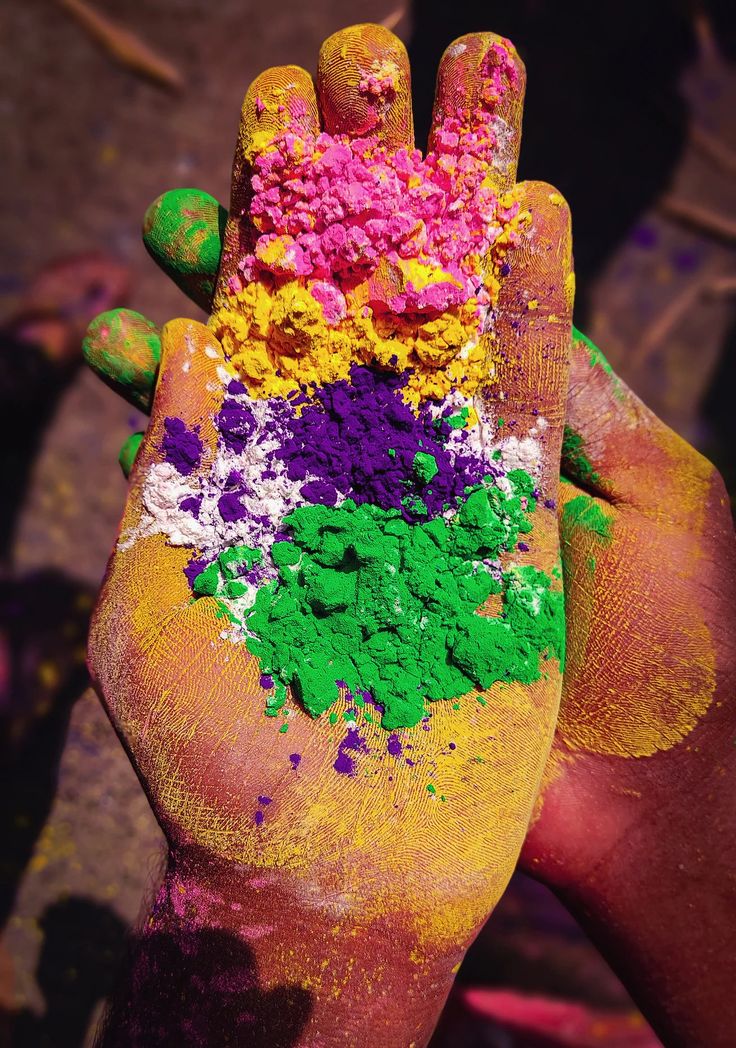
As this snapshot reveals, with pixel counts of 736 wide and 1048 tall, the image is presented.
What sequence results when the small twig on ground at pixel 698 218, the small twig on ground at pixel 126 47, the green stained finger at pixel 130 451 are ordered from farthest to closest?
the small twig on ground at pixel 698 218
the small twig on ground at pixel 126 47
the green stained finger at pixel 130 451

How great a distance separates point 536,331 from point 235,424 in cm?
64

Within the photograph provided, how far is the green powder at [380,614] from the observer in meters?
1.39

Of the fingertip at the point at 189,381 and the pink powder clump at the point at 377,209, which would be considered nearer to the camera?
the pink powder clump at the point at 377,209

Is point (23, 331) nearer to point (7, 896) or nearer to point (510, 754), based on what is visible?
point (7, 896)

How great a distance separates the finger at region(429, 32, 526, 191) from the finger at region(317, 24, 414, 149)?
0.29 feet

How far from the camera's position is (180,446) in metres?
1.43

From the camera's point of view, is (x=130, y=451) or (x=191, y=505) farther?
(x=130, y=451)

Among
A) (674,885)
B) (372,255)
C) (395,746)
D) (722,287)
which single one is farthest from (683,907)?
(722,287)

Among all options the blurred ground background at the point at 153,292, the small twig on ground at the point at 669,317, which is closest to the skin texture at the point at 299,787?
the blurred ground background at the point at 153,292

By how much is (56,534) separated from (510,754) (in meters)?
2.27

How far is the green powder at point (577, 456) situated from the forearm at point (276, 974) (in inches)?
39.4

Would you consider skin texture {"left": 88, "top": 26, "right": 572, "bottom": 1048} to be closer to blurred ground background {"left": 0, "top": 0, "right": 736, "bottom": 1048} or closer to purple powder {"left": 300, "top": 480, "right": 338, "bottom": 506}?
purple powder {"left": 300, "top": 480, "right": 338, "bottom": 506}

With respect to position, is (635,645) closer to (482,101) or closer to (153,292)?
(482,101)

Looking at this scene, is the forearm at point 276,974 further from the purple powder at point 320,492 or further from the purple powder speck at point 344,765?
the purple powder at point 320,492
